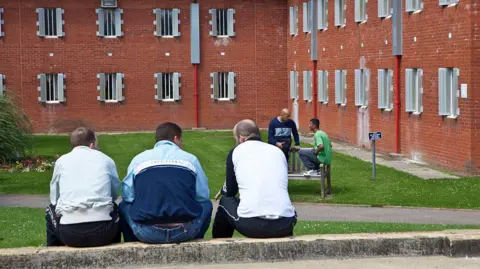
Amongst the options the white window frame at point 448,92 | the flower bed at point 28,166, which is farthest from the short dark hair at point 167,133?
the flower bed at point 28,166

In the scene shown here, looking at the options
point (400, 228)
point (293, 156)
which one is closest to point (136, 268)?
point (400, 228)

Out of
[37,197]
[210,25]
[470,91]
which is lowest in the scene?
[37,197]

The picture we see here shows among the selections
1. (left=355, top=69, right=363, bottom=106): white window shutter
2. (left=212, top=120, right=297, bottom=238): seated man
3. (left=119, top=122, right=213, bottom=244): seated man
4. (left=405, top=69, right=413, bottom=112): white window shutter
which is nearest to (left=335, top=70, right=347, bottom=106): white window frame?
(left=355, top=69, right=363, bottom=106): white window shutter

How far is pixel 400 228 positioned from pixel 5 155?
685 inches

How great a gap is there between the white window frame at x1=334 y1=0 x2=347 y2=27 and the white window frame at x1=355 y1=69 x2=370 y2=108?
2.78 meters

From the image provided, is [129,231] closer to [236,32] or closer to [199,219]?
[199,219]

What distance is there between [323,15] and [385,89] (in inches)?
371

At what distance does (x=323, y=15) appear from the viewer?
44094 mm

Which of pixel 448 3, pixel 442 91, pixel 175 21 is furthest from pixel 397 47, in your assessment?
pixel 175 21

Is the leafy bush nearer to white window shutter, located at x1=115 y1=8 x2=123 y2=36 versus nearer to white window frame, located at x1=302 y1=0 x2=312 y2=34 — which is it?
white window frame, located at x1=302 y1=0 x2=312 y2=34

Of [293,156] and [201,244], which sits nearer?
[201,244]

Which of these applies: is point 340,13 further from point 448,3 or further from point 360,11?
point 448,3

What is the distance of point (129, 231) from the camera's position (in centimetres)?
1169

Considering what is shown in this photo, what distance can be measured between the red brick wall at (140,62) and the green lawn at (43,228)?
31.2 m
